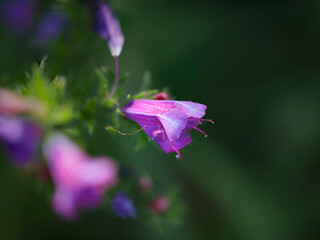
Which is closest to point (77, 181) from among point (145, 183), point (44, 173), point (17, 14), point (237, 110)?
point (44, 173)

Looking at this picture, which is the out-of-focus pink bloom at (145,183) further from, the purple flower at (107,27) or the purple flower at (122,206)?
the purple flower at (107,27)

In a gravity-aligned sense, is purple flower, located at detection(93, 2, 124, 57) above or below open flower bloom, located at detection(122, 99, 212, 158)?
above

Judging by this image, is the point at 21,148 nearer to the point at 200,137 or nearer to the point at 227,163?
the point at 200,137

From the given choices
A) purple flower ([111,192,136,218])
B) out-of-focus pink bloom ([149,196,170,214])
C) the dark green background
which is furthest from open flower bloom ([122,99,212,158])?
the dark green background

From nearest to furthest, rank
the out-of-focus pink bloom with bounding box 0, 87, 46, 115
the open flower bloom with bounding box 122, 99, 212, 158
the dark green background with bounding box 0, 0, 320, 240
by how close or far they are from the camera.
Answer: the out-of-focus pink bloom with bounding box 0, 87, 46, 115 → the open flower bloom with bounding box 122, 99, 212, 158 → the dark green background with bounding box 0, 0, 320, 240

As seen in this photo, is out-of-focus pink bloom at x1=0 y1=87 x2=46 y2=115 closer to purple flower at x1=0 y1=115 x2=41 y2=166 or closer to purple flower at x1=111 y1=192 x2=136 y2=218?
purple flower at x1=0 y1=115 x2=41 y2=166

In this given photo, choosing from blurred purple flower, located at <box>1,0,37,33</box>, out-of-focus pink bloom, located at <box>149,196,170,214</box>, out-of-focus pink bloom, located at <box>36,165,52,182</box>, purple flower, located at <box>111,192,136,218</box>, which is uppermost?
blurred purple flower, located at <box>1,0,37,33</box>

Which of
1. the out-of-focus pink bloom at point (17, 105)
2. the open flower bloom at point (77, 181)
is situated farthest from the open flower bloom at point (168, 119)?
the out-of-focus pink bloom at point (17, 105)
